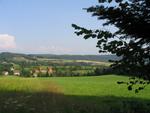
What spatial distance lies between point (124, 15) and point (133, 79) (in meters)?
0.78

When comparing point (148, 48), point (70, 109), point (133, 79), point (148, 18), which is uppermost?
point (148, 18)

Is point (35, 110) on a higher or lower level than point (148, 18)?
lower

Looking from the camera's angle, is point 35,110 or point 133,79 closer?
point 133,79

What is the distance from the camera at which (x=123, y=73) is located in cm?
575

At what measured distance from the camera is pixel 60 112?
1633 cm

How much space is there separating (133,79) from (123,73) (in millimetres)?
144

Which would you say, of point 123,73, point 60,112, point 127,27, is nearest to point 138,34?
point 127,27

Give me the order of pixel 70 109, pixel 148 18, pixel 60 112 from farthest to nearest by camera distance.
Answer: pixel 70 109, pixel 60 112, pixel 148 18

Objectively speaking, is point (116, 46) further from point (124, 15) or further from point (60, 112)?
point (60, 112)

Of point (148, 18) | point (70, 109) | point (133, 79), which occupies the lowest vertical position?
point (70, 109)

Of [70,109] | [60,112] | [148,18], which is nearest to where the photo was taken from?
[148,18]

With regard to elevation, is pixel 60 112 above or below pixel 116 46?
below

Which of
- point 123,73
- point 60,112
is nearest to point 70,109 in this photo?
point 60,112

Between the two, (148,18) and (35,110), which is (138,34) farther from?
(35,110)
